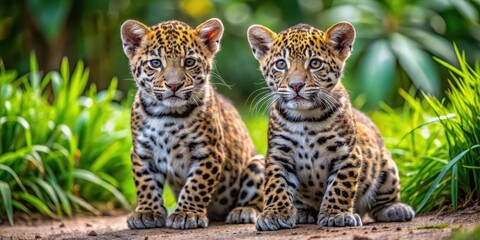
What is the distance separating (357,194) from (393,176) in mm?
344

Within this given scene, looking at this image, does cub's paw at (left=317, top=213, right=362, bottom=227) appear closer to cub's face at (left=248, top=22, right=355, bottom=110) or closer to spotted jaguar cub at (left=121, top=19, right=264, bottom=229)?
cub's face at (left=248, top=22, right=355, bottom=110)

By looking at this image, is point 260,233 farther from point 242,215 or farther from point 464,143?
point 464,143

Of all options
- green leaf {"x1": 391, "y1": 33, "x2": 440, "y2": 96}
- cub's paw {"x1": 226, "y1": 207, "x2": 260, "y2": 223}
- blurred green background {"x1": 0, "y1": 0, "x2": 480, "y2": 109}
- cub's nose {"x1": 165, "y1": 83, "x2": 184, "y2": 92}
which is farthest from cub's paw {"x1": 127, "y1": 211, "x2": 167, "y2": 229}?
green leaf {"x1": 391, "y1": 33, "x2": 440, "y2": 96}

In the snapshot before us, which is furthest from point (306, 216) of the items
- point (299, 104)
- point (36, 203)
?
point (36, 203)

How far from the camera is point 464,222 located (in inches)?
242

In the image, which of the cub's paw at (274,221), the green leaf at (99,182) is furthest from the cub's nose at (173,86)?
the green leaf at (99,182)

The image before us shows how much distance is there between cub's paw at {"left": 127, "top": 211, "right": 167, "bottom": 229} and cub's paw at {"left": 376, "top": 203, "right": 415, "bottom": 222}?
1.73m

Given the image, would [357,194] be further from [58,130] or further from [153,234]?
[58,130]

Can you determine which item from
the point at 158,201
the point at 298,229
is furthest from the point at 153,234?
the point at 298,229

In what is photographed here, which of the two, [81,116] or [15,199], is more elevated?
[81,116]

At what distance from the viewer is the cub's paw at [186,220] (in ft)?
21.9

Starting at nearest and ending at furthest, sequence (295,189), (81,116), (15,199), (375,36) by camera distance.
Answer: (295,189) → (15,199) → (81,116) → (375,36)

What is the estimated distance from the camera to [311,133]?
636 cm

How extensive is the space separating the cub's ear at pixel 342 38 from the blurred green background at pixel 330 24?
5.86 m
